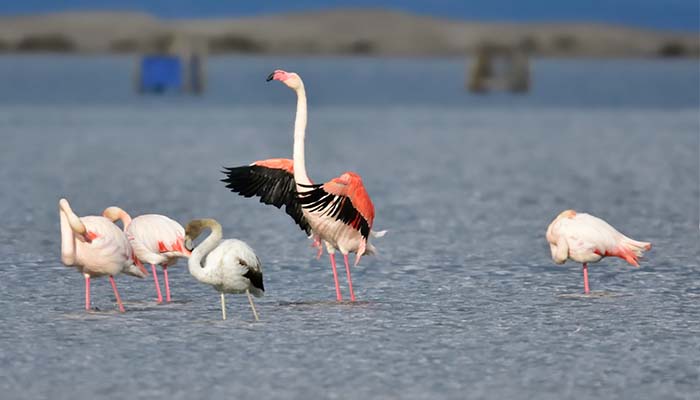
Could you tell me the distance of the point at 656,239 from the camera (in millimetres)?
14148

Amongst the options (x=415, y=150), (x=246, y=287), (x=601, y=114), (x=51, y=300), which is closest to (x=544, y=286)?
(x=246, y=287)

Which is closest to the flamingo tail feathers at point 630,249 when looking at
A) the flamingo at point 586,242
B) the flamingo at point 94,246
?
the flamingo at point 586,242

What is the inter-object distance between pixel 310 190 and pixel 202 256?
1067 mm

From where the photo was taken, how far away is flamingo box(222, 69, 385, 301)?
996 centimetres

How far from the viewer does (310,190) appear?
995 cm

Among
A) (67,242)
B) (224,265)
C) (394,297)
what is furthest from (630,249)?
(67,242)

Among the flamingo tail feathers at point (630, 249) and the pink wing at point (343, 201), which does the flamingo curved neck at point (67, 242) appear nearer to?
the pink wing at point (343, 201)

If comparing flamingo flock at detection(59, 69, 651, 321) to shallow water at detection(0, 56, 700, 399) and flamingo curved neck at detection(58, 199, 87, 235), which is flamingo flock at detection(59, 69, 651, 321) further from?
shallow water at detection(0, 56, 700, 399)

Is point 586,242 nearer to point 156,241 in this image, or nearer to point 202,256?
point 202,256

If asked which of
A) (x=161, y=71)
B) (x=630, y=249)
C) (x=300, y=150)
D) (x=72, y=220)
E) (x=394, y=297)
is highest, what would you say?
(x=161, y=71)

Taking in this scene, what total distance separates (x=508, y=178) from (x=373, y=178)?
6.63 feet

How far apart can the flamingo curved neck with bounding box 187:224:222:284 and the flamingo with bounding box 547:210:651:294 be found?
2.69 meters

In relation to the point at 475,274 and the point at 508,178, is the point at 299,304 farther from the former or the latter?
the point at 508,178

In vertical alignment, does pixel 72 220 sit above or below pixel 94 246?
above
